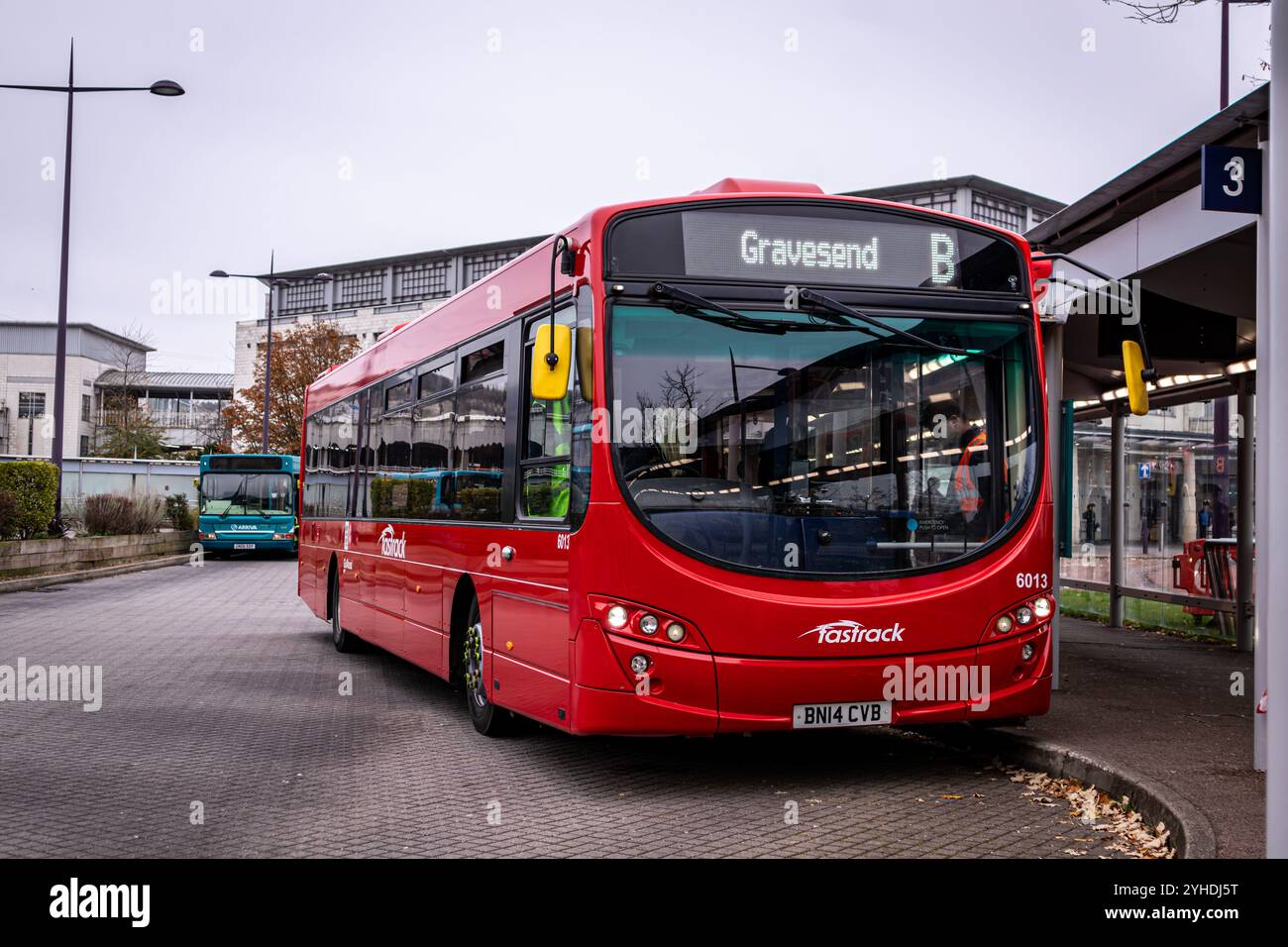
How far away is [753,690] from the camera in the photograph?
7254 millimetres

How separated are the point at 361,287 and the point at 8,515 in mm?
54325

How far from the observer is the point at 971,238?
26.7 feet

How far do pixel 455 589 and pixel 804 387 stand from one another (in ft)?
11.7

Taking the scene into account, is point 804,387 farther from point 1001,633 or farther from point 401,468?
point 401,468

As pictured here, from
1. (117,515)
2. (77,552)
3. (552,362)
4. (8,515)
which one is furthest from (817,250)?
(117,515)

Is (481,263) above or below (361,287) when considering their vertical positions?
above

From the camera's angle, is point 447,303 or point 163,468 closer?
point 447,303

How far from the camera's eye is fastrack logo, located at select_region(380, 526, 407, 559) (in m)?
11.8

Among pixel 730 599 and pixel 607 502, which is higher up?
pixel 607 502

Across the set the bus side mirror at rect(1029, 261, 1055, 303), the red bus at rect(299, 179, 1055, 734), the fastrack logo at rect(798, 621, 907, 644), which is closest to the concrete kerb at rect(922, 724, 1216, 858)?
the red bus at rect(299, 179, 1055, 734)

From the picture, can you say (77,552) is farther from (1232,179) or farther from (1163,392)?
(1232,179)

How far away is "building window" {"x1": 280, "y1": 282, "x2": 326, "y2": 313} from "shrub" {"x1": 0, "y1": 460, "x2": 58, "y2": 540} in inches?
2145

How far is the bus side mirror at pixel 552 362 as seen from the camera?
7379mm
